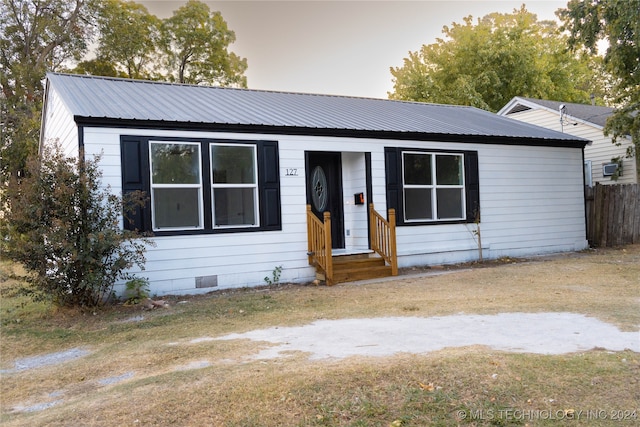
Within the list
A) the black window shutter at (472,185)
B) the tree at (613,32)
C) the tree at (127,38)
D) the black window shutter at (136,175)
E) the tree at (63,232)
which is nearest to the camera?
the tree at (63,232)

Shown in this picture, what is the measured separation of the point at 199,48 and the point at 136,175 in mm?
21044

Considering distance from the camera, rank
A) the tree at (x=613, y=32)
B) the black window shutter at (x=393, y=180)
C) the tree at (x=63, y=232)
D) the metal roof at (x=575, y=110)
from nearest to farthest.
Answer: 1. the tree at (x=63, y=232)
2. the tree at (x=613, y=32)
3. the black window shutter at (x=393, y=180)
4. the metal roof at (x=575, y=110)

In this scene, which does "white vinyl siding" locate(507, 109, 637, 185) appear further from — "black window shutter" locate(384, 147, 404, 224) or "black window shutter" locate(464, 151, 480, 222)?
"black window shutter" locate(384, 147, 404, 224)

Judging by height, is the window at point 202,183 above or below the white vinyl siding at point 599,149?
below

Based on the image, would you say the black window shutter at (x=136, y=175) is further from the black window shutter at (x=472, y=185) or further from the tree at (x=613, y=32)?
the tree at (x=613, y=32)

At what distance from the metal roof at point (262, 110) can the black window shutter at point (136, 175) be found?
0.41 metres

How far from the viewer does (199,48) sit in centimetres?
2722

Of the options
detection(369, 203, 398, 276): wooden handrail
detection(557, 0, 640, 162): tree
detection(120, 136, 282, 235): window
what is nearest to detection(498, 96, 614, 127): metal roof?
detection(557, 0, 640, 162): tree

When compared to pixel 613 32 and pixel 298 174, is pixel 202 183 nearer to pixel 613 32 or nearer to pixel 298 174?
pixel 298 174

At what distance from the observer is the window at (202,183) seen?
8.05 m

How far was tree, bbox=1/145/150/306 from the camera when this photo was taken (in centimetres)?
659

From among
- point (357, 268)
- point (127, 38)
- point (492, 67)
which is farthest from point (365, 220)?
point (492, 67)

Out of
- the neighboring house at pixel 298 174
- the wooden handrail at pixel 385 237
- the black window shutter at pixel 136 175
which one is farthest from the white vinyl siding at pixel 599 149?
the black window shutter at pixel 136 175

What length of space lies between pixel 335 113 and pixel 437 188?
2.64m
